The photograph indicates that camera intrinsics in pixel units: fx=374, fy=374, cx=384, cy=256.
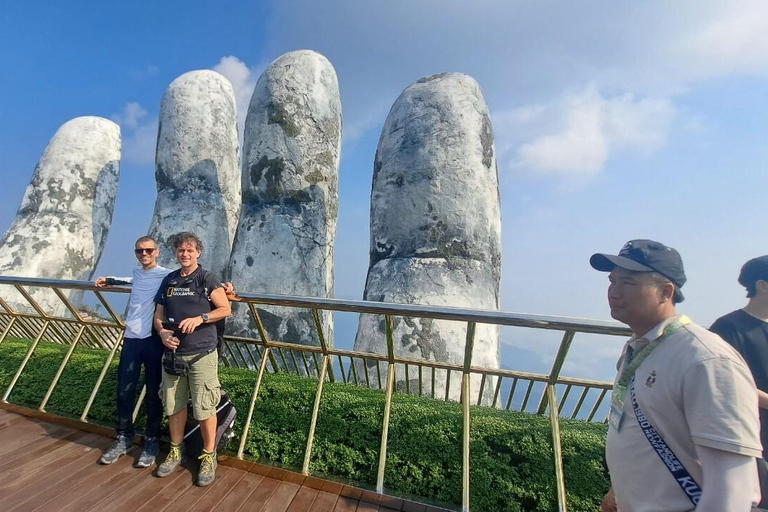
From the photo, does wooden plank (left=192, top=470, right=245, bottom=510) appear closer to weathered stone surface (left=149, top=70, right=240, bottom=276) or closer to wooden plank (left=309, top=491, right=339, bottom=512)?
wooden plank (left=309, top=491, right=339, bottom=512)

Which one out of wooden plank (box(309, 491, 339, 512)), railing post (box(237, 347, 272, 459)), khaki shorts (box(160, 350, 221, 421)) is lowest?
wooden plank (box(309, 491, 339, 512))

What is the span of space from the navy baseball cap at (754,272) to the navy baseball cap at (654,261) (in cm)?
96

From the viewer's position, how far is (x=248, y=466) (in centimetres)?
250

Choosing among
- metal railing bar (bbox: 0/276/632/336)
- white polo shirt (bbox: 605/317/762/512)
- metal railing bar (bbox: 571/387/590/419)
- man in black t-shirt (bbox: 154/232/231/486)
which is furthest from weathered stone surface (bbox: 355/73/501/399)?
white polo shirt (bbox: 605/317/762/512)

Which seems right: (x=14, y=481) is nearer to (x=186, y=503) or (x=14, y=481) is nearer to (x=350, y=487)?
(x=186, y=503)

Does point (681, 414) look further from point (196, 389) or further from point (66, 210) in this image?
point (66, 210)

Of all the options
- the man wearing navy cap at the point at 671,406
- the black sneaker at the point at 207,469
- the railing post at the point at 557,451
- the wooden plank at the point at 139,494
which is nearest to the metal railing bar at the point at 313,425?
the black sneaker at the point at 207,469

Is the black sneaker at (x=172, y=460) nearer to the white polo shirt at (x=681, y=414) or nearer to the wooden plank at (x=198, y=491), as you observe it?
the wooden plank at (x=198, y=491)

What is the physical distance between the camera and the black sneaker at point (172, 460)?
2.39 m

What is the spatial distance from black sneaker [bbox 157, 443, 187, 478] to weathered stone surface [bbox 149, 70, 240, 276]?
4.86m

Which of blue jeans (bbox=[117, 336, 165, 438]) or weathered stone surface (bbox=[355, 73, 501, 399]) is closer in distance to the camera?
blue jeans (bbox=[117, 336, 165, 438])

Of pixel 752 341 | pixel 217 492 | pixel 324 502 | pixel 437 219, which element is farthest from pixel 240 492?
pixel 437 219

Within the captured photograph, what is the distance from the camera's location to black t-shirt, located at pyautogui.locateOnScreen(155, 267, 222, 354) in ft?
7.98

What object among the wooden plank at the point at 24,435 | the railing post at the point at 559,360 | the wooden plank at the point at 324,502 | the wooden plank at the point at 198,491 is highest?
the railing post at the point at 559,360
